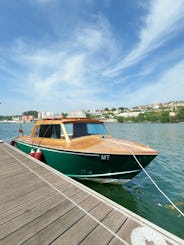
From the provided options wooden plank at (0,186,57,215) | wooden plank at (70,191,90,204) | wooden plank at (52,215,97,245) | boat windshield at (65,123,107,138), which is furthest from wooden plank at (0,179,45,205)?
boat windshield at (65,123,107,138)

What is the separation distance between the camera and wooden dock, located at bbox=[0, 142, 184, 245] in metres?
2.44

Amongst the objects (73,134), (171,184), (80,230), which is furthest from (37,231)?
(171,184)

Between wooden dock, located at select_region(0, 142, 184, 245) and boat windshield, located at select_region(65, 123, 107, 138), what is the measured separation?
10.7ft

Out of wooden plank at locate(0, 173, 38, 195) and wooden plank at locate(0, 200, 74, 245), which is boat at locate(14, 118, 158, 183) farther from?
wooden plank at locate(0, 200, 74, 245)

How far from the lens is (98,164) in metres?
5.86

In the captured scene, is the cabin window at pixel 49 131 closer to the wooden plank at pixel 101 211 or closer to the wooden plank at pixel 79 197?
the wooden plank at pixel 79 197

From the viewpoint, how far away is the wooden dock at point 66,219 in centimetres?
244

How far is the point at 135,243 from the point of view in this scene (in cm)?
236

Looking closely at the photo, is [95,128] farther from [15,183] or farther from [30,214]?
[30,214]

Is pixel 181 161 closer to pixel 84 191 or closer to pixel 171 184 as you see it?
pixel 171 184

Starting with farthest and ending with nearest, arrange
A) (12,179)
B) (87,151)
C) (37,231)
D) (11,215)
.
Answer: (87,151) < (12,179) < (11,215) < (37,231)

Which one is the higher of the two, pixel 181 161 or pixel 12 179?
pixel 12 179

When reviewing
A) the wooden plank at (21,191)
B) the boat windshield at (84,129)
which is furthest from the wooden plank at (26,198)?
the boat windshield at (84,129)

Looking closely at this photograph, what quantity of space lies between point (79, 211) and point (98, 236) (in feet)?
2.37
